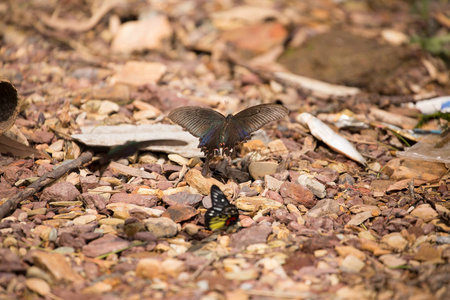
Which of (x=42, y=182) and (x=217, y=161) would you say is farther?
(x=217, y=161)

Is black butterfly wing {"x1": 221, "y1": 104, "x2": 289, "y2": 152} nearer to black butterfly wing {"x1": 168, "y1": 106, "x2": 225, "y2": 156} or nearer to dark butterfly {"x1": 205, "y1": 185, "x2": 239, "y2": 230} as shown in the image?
black butterfly wing {"x1": 168, "y1": 106, "x2": 225, "y2": 156}

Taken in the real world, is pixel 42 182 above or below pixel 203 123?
below

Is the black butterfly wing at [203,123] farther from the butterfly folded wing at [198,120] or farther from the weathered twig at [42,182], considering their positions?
the weathered twig at [42,182]

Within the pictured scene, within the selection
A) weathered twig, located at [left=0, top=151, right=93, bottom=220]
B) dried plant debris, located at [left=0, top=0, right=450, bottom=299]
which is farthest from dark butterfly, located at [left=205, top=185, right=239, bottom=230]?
weathered twig, located at [left=0, top=151, right=93, bottom=220]

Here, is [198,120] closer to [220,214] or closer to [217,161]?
[217,161]

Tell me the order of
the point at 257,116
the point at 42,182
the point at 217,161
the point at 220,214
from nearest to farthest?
the point at 220,214, the point at 42,182, the point at 257,116, the point at 217,161

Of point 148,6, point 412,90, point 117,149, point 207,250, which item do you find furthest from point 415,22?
point 207,250

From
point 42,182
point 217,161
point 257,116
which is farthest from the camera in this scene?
point 217,161

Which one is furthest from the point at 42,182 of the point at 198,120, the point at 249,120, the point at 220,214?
the point at 249,120
